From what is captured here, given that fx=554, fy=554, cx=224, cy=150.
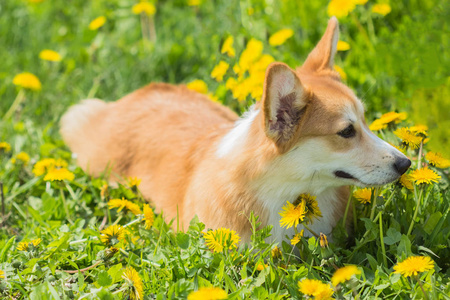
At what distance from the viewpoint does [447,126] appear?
2625mm

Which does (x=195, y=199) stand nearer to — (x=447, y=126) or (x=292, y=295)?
(x=292, y=295)

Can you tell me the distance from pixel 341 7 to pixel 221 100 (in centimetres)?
115

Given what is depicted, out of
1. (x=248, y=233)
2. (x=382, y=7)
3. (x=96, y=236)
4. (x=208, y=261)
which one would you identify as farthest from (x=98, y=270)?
(x=382, y=7)

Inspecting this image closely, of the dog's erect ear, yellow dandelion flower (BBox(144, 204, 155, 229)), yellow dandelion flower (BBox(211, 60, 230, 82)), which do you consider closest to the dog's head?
the dog's erect ear

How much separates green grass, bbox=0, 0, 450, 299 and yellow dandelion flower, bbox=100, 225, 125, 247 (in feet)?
0.23

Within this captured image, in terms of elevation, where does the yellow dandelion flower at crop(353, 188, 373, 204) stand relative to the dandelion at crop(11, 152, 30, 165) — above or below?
above

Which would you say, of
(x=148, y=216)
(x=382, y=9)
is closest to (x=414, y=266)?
(x=148, y=216)

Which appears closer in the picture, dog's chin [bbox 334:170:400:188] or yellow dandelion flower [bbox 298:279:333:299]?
yellow dandelion flower [bbox 298:279:333:299]

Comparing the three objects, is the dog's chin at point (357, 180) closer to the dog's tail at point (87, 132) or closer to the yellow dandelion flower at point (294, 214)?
the yellow dandelion flower at point (294, 214)

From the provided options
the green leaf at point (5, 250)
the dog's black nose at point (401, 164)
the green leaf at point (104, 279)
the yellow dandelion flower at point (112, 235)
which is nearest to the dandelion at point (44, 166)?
the green leaf at point (5, 250)

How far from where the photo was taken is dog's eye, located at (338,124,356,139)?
2.52 meters

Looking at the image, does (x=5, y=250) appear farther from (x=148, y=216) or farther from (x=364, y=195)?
(x=364, y=195)

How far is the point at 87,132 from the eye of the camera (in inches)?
158

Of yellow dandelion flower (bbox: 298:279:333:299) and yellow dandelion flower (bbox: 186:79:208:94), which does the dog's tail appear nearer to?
yellow dandelion flower (bbox: 186:79:208:94)
